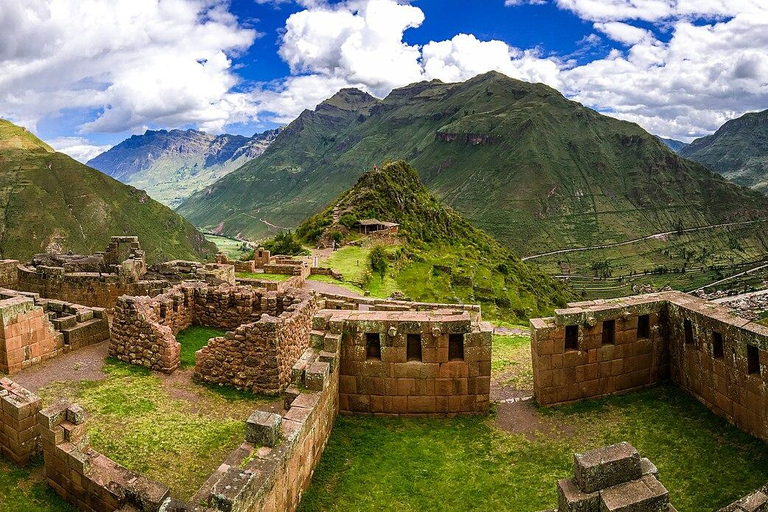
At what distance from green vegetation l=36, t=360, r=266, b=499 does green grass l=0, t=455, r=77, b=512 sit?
1.26 meters

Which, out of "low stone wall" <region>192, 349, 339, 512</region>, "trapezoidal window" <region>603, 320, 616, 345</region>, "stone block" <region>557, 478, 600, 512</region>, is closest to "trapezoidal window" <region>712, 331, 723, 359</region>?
"trapezoidal window" <region>603, 320, 616, 345</region>

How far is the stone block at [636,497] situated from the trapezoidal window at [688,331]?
820cm

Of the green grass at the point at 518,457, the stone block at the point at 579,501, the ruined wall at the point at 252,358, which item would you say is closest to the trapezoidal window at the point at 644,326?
the green grass at the point at 518,457

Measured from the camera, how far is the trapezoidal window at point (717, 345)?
42.8ft

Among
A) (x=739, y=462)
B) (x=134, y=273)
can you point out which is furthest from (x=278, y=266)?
(x=739, y=462)

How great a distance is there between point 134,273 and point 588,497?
2579cm

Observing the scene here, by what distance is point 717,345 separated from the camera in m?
13.2

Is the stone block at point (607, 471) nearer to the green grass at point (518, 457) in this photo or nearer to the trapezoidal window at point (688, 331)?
the green grass at point (518, 457)

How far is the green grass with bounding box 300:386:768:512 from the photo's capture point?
35.8 feet

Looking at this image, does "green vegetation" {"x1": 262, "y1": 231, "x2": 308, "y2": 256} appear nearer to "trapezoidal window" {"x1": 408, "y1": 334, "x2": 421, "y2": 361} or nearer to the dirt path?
the dirt path

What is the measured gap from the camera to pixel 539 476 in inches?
468

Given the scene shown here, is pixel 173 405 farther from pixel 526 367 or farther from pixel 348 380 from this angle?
pixel 526 367

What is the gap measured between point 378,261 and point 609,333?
4901 cm

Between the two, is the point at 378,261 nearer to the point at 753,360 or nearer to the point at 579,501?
the point at 753,360
